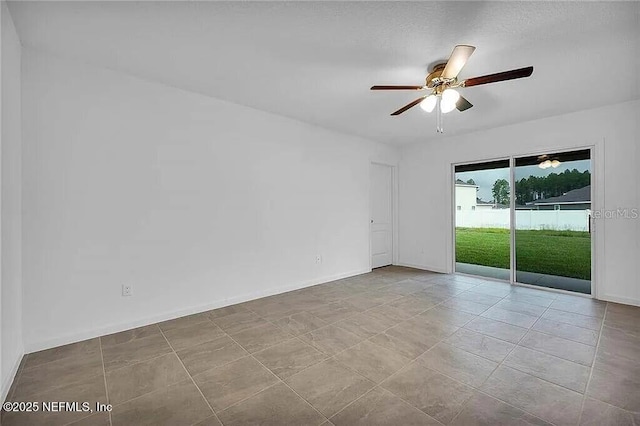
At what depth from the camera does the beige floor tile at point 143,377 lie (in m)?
1.89

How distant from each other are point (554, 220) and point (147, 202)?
18.7 ft

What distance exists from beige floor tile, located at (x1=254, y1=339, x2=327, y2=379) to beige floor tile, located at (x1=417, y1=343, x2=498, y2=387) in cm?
88

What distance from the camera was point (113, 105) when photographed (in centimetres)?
279

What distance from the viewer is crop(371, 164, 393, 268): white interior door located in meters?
5.75

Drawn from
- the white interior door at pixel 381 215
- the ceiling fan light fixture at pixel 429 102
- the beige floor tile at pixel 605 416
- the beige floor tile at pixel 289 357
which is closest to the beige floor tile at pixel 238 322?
the beige floor tile at pixel 289 357

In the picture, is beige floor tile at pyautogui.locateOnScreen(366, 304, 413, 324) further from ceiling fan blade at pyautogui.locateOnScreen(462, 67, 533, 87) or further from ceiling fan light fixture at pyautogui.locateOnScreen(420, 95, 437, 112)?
ceiling fan blade at pyautogui.locateOnScreen(462, 67, 533, 87)

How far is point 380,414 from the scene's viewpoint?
1.69 meters

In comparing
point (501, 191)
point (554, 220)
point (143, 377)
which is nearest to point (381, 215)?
point (501, 191)

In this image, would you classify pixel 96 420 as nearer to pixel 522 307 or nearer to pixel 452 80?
pixel 452 80

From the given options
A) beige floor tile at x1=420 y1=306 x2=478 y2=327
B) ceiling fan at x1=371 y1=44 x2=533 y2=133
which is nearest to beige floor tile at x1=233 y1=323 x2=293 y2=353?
beige floor tile at x1=420 y1=306 x2=478 y2=327

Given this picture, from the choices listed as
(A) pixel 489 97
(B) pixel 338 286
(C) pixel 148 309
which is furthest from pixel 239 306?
(A) pixel 489 97

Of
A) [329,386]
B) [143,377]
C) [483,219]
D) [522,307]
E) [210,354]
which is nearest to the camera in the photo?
[329,386]

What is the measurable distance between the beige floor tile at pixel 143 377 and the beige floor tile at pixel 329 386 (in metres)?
0.86

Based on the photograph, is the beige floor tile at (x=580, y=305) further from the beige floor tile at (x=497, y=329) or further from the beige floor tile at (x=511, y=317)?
the beige floor tile at (x=497, y=329)
